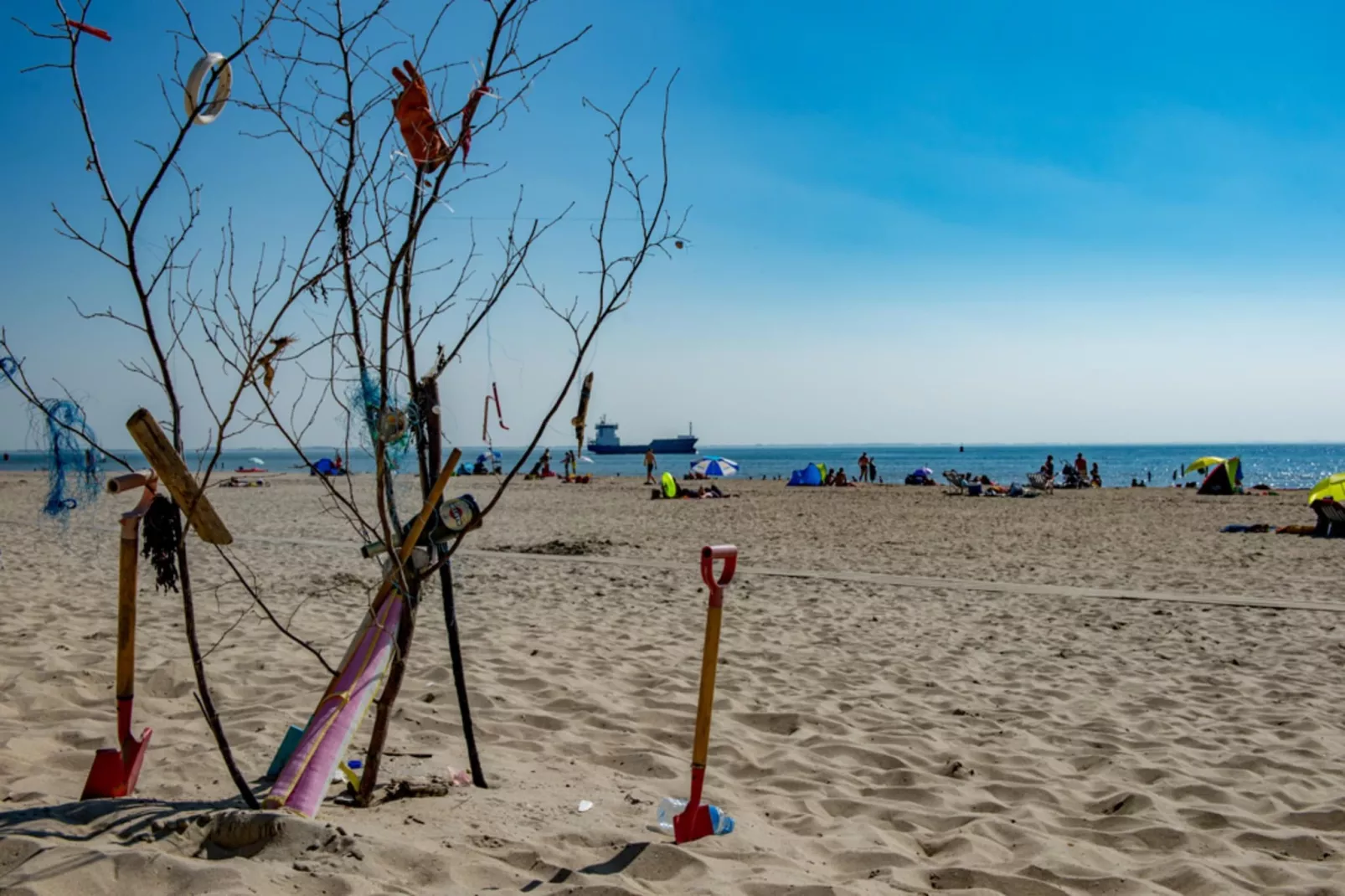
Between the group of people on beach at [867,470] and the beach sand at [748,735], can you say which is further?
the group of people on beach at [867,470]

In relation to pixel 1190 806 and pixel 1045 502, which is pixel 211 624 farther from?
pixel 1045 502

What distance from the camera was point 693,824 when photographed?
2.96 metres

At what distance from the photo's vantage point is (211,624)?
636 cm

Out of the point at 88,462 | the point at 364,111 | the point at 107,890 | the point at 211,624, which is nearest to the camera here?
the point at 107,890

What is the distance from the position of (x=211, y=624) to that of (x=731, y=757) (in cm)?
421

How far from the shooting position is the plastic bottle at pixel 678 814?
3.05m

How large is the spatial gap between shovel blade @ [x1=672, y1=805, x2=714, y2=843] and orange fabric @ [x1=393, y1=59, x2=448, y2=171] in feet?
7.27

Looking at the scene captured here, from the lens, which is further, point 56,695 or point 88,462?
point 56,695

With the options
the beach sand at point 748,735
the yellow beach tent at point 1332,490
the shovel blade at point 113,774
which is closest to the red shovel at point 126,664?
the shovel blade at point 113,774

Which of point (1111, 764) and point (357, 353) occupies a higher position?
point (357, 353)

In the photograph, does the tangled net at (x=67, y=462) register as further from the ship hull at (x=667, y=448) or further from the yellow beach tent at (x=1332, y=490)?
the ship hull at (x=667, y=448)

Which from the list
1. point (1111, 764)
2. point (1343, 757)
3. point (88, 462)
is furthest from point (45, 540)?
point (1343, 757)

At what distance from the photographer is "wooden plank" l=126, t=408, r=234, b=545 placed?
2.60 meters

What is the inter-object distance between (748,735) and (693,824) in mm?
1412
